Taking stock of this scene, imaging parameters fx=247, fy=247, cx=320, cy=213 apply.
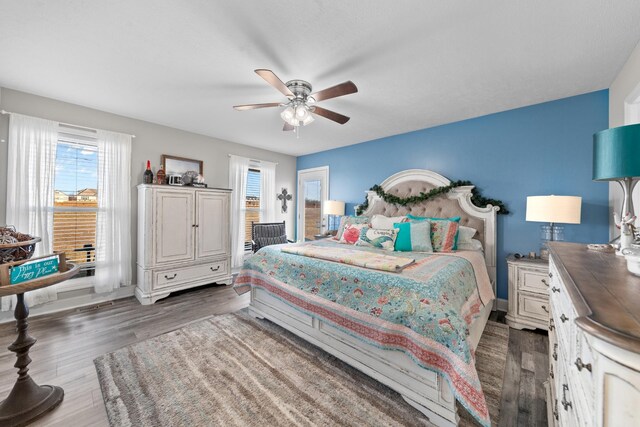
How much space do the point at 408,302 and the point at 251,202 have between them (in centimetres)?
410

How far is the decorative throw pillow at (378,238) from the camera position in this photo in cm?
303

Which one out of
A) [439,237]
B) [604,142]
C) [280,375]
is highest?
[604,142]

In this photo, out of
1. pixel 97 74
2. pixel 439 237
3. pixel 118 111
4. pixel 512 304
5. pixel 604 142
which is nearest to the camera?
pixel 604 142

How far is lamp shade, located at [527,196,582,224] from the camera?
2395 millimetres

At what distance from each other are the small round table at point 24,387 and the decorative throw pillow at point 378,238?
274 centimetres

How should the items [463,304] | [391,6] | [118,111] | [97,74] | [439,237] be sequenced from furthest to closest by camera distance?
[118,111] < [439,237] < [97,74] < [463,304] < [391,6]

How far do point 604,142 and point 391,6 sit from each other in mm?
1381

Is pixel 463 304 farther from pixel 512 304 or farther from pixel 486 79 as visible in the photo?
pixel 486 79

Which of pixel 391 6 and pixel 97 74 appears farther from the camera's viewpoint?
pixel 97 74

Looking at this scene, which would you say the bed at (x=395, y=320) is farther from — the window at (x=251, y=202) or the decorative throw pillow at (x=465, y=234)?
the window at (x=251, y=202)

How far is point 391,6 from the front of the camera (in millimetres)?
1586

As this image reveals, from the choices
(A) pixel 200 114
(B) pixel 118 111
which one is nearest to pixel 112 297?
(B) pixel 118 111

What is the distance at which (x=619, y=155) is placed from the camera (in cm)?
104

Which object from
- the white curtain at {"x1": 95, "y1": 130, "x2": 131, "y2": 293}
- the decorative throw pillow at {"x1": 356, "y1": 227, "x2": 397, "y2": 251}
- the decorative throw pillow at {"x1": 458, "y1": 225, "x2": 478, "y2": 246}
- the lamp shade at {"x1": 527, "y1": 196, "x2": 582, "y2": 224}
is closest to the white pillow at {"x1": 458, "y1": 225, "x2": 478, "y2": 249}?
the decorative throw pillow at {"x1": 458, "y1": 225, "x2": 478, "y2": 246}
